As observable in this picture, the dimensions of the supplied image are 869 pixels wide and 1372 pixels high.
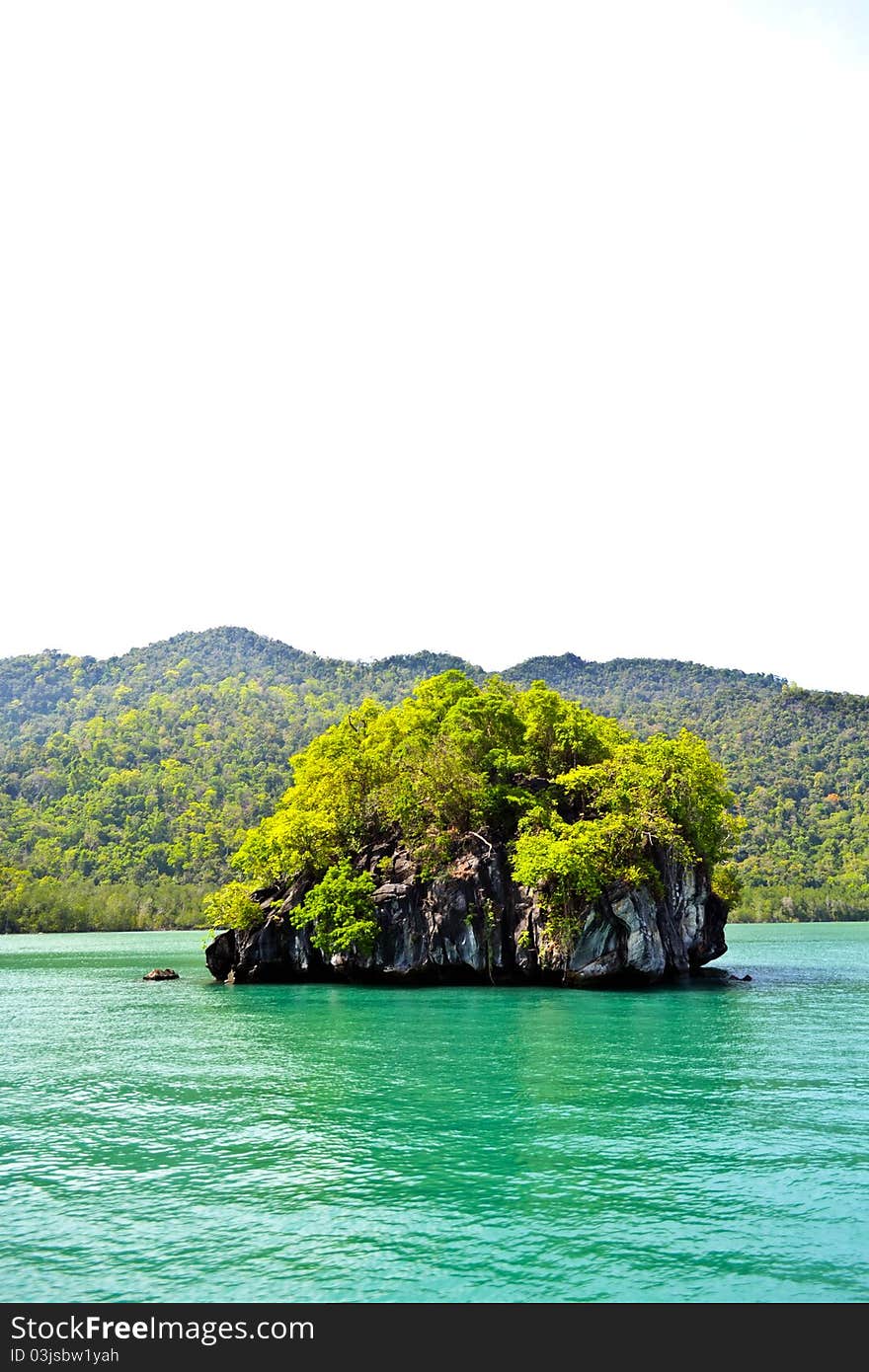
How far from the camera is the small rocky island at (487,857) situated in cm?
5209

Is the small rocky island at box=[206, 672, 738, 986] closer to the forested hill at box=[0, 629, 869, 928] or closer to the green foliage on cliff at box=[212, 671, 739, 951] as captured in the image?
the green foliage on cliff at box=[212, 671, 739, 951]

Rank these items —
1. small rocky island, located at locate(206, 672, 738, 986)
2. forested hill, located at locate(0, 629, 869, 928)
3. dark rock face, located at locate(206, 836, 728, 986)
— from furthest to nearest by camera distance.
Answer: forested hill, located at locate(0, 629, 869, 928), small rocky island, located at locate(206, 672, 738, 986), dark rock face, located at locate(206, 836, 728, 986)

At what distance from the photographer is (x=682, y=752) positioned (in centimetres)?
5650

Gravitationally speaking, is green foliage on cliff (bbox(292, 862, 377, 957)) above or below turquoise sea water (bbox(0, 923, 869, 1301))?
above

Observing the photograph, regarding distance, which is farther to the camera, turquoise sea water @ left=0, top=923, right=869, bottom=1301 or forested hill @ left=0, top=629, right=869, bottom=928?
forested hill @ left=0, top=629, right=869, bottom=928

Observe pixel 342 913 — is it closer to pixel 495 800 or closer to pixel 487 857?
pixel 487 857

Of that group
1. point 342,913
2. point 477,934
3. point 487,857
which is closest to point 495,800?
point 487,857

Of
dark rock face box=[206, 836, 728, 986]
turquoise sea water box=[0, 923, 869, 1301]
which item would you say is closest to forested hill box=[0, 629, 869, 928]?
dark rock face box=[206, 836, 728, 986]

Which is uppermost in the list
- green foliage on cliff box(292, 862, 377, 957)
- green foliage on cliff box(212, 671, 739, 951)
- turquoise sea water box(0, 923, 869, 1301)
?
green foliage on cliff box(212, 671, 739, 951)

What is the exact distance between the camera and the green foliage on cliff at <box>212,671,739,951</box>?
5234cm

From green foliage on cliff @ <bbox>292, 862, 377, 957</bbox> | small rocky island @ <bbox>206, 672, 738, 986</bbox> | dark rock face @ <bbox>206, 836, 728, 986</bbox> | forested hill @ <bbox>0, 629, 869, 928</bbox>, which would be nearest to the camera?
dark rock face @ <bbox>206, 836, 728, 986</bbox>

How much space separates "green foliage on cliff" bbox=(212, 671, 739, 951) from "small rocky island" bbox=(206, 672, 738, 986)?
0.10 m

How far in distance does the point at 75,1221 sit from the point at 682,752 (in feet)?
143
